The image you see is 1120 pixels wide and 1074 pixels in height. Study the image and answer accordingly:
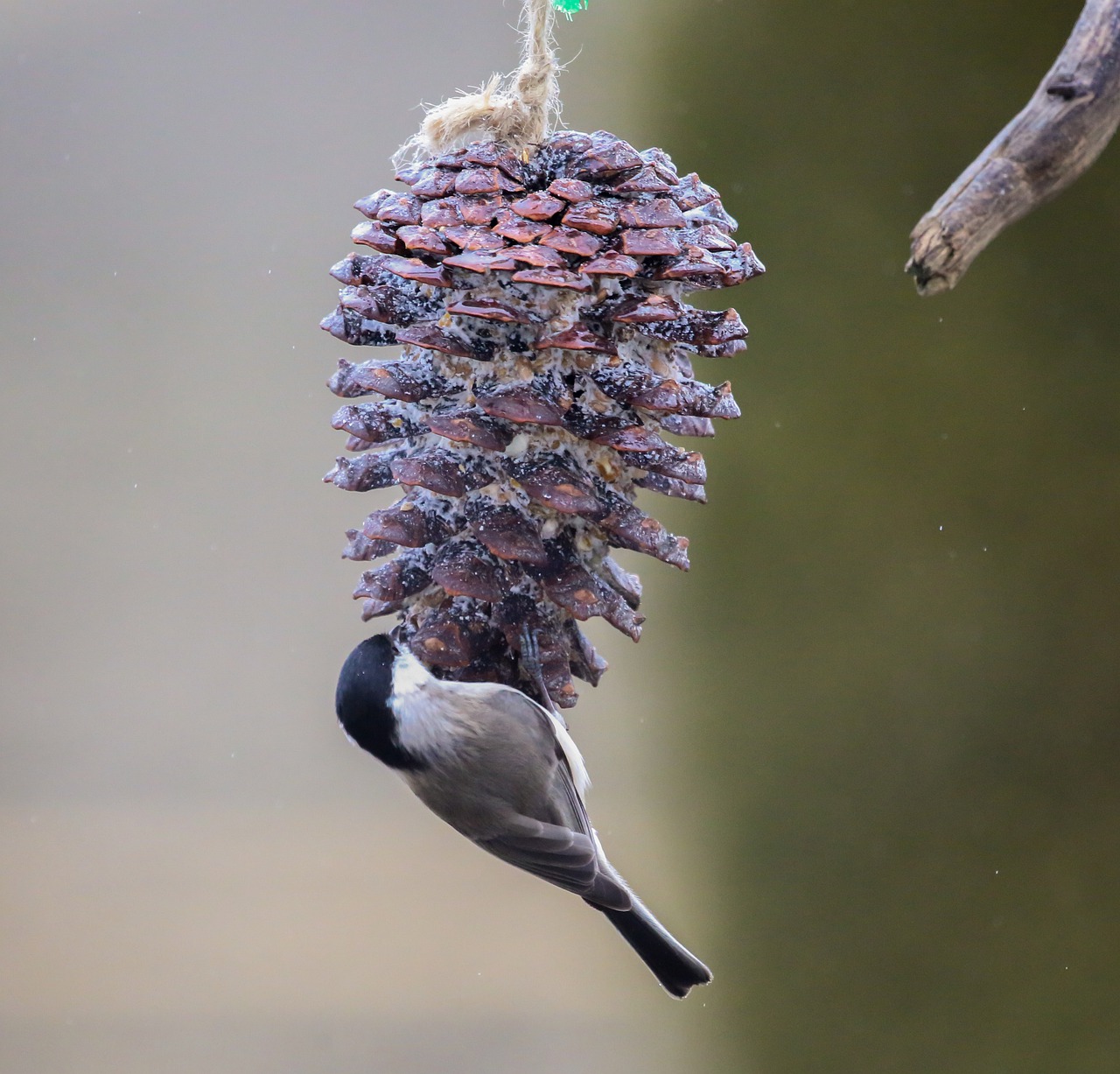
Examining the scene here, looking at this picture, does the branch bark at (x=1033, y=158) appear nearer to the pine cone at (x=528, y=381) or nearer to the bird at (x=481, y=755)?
the pine cone at (x=528, y=381)

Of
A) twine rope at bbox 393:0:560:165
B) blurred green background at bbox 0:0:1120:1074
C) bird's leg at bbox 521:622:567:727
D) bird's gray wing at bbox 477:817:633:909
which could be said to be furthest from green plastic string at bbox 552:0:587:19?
blurred green background at bbox 0:0:1120:1074

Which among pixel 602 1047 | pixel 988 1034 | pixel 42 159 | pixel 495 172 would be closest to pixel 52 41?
pixel 42 159

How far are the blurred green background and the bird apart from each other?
731mm

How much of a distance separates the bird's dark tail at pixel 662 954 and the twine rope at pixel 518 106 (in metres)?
0.49

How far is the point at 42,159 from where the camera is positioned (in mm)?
1273

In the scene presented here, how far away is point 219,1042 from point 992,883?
3.62 ft

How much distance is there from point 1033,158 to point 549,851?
47 cm

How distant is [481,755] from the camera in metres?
0.59

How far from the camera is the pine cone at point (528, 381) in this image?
47 cm

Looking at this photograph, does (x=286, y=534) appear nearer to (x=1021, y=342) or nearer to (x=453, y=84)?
(x=453, y=84)

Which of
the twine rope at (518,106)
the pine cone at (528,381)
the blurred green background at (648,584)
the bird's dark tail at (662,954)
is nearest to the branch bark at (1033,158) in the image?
the pine cone at (528,381)

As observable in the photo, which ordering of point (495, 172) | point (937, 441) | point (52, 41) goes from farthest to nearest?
point (937, 441), point (52, 41), point (495, 172)

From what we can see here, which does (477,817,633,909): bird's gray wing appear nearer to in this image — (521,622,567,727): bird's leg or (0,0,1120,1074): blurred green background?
(521,622,567,727): bird's leg

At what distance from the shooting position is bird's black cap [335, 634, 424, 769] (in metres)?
0.56
